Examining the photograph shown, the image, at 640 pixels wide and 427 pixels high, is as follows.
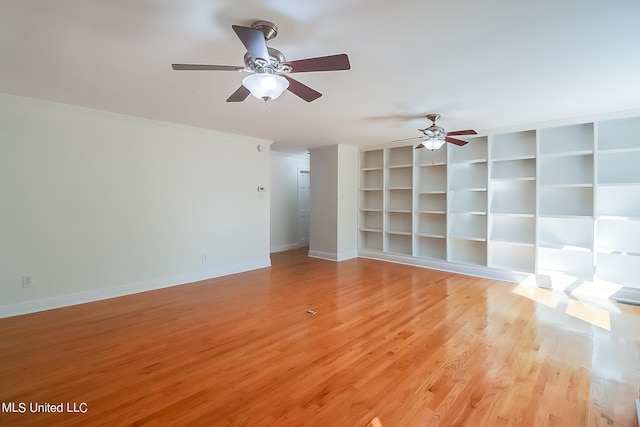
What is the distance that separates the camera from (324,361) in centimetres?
230

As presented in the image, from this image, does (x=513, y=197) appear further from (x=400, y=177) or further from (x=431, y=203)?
(x=400, y=177)

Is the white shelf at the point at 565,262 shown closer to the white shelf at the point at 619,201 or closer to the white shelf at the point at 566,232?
the white shelf at the point at 566,232

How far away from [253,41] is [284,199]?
5.74 metres

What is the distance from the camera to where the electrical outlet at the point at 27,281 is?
10.5 feet

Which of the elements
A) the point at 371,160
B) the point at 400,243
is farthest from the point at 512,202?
the point at 371,160

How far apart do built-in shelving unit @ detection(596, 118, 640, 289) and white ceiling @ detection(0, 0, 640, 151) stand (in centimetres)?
48

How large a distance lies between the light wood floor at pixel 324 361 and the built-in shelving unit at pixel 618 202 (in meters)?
0.71

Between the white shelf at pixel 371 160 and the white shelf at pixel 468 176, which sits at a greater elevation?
the white shelf at pixel 371 160

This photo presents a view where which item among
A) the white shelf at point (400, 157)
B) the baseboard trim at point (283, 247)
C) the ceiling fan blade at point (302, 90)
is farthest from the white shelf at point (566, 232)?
the baseboard trim at point (283, 247)

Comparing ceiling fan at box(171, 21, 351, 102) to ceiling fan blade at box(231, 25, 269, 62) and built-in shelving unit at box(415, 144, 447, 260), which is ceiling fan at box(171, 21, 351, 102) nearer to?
ceiling fan blade at box(231, 25, 269, 62)

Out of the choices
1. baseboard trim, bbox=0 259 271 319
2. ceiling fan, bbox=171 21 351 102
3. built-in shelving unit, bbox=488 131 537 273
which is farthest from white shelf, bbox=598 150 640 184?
baseboard trim, bbox=0 259 271 319

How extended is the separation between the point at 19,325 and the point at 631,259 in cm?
726

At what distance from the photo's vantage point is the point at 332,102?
10.8 ft

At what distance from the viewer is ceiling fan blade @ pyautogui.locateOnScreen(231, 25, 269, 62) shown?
152 centimetres
